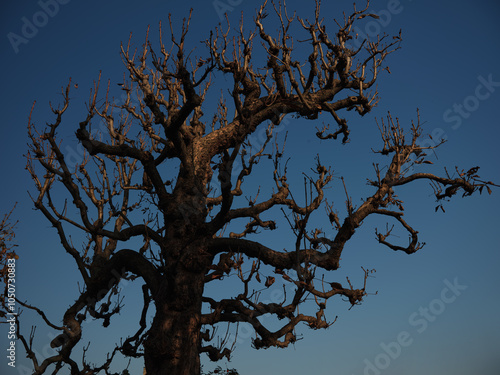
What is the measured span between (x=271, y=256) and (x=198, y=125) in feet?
14.0

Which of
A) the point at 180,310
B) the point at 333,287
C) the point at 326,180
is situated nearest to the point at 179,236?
the point at 180,310

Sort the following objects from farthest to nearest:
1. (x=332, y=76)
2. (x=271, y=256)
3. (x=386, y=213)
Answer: (x=332, y=76)
(x=386, y=213)
(x=271, y=256)

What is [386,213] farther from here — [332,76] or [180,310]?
[180,310]

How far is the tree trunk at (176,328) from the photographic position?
701 centimetres

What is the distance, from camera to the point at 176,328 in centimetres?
725

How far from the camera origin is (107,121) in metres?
10.6

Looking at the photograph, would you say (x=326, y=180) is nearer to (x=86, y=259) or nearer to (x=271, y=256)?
(x=271, y=256)

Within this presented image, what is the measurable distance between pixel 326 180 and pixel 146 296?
506 cm

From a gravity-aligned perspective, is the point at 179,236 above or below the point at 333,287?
above

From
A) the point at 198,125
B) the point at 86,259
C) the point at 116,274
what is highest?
the point at 198,125

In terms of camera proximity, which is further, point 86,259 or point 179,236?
point 86,259

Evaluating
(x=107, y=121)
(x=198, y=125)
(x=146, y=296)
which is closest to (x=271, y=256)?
(x=146, y=296)

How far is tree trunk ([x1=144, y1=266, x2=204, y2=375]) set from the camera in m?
7.01

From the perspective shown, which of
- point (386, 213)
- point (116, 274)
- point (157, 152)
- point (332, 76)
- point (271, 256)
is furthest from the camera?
point (157, 152)
